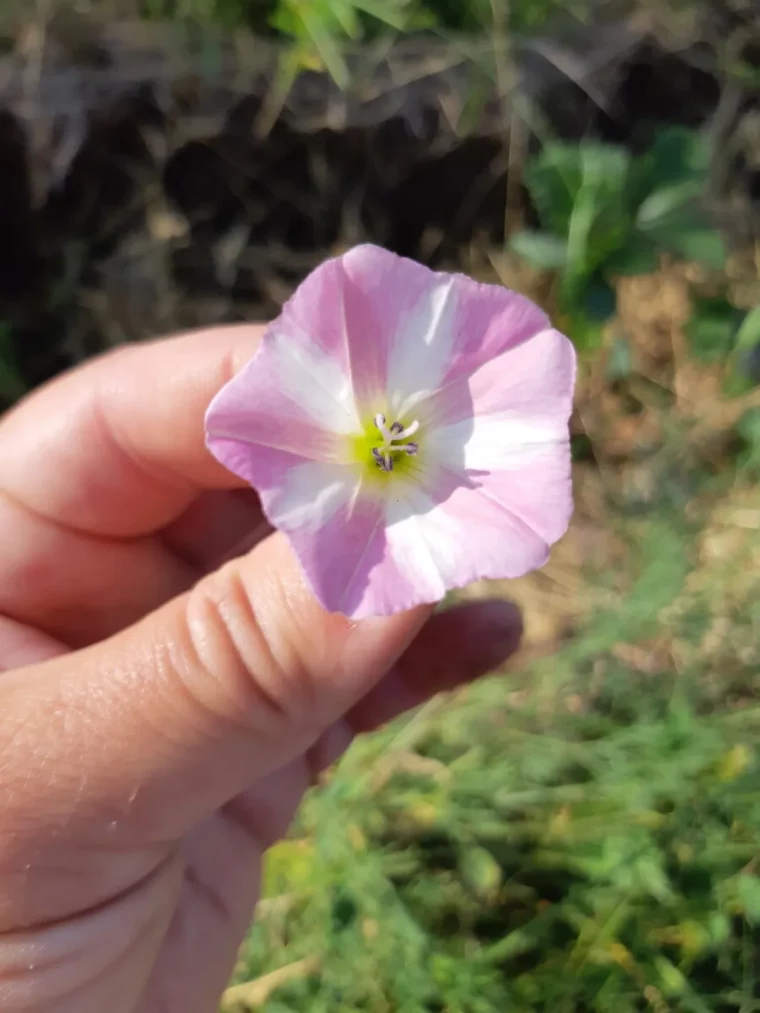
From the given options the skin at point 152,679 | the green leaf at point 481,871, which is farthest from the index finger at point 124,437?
the green leaf at point 481,871

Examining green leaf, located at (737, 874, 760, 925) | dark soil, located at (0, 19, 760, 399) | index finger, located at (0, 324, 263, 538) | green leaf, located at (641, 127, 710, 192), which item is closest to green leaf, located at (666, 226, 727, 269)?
green leaf, located at (641, 127, 710, 192)

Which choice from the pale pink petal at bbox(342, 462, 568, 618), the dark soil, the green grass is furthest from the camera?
the dark soil

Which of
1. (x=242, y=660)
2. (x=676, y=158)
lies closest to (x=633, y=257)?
(x=676, y=158)

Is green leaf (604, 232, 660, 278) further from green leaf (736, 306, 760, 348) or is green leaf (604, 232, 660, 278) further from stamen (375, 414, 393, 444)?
stamen (375, 414, 393, 444)

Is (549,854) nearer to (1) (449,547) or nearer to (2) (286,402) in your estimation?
(1) (449,547)

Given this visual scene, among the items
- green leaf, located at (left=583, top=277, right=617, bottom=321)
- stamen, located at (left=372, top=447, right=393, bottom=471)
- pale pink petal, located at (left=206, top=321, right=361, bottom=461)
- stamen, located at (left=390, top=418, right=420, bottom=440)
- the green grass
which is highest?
pale pink petal, located at (left=206, top=321, right=361, bottom=461)

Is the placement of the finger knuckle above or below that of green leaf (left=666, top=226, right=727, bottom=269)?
above
